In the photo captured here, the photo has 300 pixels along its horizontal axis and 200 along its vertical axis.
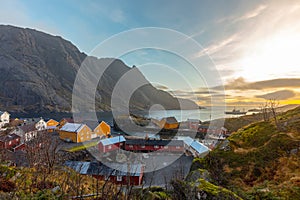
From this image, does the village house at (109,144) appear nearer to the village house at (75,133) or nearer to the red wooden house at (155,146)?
the red wooden house at (155,146)

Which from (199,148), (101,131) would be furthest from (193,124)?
(199,148)

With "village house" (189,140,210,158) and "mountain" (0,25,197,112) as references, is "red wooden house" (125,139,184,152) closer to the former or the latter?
"village house" (189,140,210,158)

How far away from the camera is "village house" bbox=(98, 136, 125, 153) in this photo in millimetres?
24578

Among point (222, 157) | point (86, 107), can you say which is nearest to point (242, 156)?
point (222, 157)

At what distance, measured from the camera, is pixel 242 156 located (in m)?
8.02

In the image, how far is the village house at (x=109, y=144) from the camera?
2458cm

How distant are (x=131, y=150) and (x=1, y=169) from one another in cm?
2126

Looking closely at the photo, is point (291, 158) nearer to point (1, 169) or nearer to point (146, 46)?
point (146, 46)

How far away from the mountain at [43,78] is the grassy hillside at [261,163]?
52.3m

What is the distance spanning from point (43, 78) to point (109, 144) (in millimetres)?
114386

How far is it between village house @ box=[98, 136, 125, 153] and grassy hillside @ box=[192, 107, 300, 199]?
18.0 m

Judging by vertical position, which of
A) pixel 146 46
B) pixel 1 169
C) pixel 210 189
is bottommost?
pixel 210 189

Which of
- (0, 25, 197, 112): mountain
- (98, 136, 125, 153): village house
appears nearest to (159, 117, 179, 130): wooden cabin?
(98, 136, 125, 153): village house

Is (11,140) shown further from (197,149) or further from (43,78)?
(43,78)
